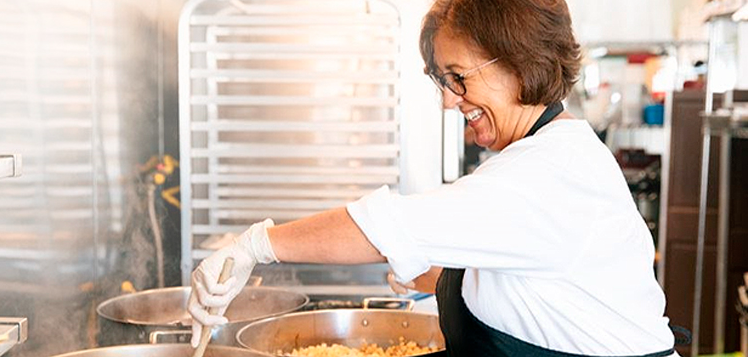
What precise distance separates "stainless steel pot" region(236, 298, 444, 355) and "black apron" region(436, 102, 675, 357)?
37 centimetres

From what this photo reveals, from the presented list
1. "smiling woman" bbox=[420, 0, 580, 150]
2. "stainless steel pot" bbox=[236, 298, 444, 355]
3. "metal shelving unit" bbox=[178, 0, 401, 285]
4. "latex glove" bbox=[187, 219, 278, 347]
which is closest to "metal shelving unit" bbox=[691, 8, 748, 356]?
"metal shelving unit" bbox=[178, 0, 401, 285]

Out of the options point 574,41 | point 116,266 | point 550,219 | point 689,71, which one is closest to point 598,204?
point 550,219

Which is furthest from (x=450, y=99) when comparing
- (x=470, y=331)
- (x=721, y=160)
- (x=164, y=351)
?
(x=721, y=160)

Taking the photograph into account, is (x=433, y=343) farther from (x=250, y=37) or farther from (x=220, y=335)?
(x=250, y=37)

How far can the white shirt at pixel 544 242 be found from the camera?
1356 millimetres

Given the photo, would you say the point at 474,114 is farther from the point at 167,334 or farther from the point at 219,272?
the point at 167,334

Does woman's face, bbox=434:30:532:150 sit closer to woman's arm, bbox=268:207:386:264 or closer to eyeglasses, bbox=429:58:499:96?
eyeglasses, bbox=429:58:499:96

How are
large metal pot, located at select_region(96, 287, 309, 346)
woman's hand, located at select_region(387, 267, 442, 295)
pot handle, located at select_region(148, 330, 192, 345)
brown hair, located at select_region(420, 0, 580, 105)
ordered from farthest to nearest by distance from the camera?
woman's hand, located at select_region(387, 267, 442, 295)
large metal pot, located at select_region(96, 287, 309, 346)
pot handle, located at select_region(148, 330, 192, 345)
brown hair, located at select_region(420, 0, 580, 105)

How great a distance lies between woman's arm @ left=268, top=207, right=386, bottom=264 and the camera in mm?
1380

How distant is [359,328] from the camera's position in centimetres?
224

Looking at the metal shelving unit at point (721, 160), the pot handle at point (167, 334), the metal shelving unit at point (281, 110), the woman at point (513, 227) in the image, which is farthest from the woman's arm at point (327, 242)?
the metal shelving unit at point (721, 160)

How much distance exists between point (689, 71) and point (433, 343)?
5460mm

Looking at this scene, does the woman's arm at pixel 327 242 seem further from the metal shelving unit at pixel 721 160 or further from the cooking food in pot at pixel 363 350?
the metal shelving unit at pixel 721 160

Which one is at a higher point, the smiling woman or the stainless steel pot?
the smiling woman
